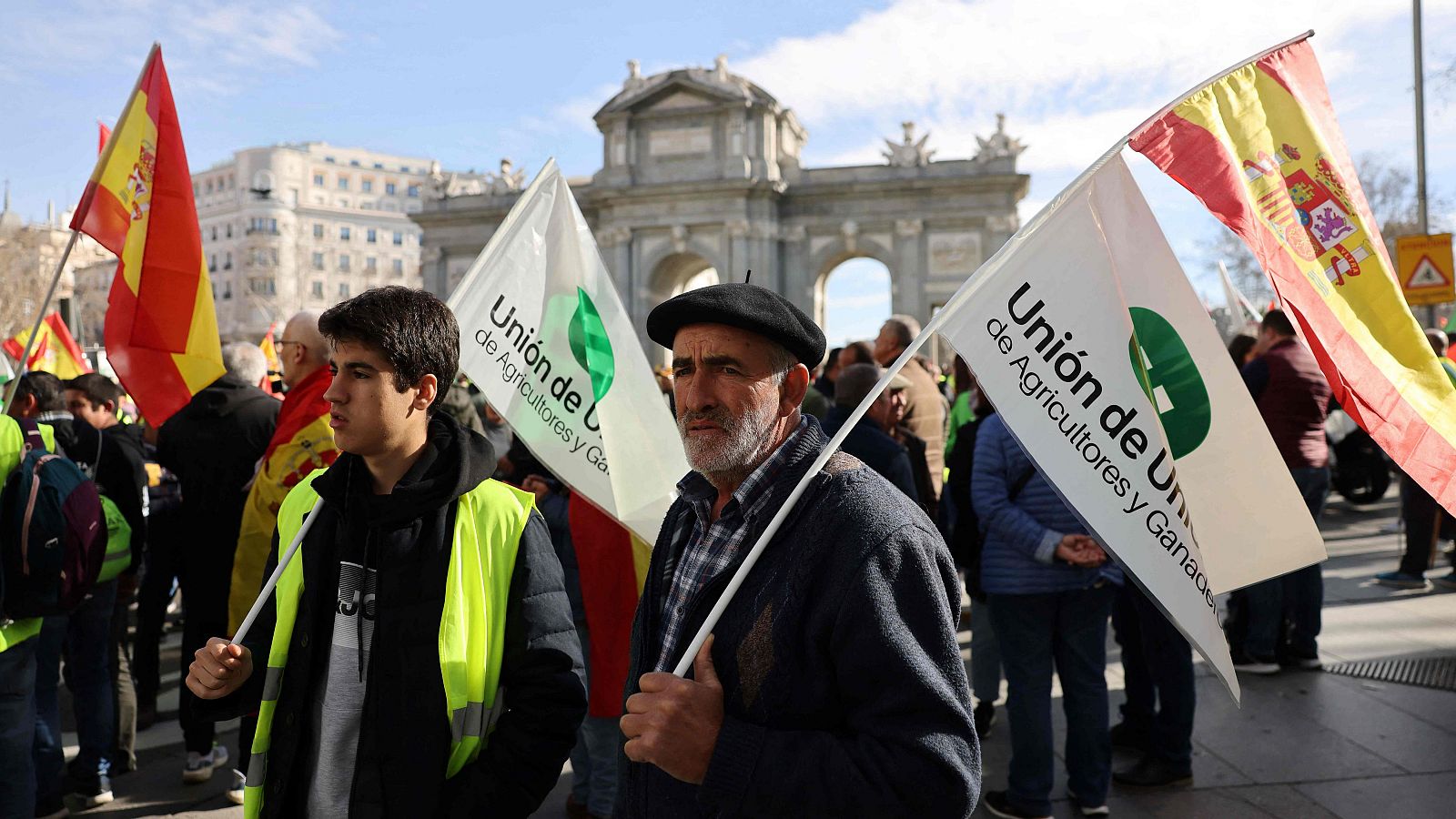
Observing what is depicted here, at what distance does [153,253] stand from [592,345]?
1.76m

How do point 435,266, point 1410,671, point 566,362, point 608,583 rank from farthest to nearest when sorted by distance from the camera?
point 435,266
point 1410,671
point 608,583
point 566,362

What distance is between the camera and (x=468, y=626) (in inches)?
86.6

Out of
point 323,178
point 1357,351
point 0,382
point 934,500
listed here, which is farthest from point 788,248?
point 323,178

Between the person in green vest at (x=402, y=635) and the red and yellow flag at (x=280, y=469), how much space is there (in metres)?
1.88

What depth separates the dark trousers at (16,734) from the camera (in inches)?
137

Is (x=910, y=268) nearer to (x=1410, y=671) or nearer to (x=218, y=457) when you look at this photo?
(x=1410, y=671)

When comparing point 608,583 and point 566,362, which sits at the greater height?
point 566,362

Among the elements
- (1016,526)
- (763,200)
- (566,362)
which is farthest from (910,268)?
(566,362)

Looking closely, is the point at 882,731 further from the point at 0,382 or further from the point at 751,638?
the point at 0,382

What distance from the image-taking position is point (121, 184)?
14.0 ft

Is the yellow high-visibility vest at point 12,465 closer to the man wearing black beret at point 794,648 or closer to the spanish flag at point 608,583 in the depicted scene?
the spanish flag at point 608,583

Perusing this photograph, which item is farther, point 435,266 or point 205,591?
point 435,266

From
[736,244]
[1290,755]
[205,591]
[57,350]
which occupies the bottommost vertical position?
[1290,755]

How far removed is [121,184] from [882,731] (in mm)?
3943
